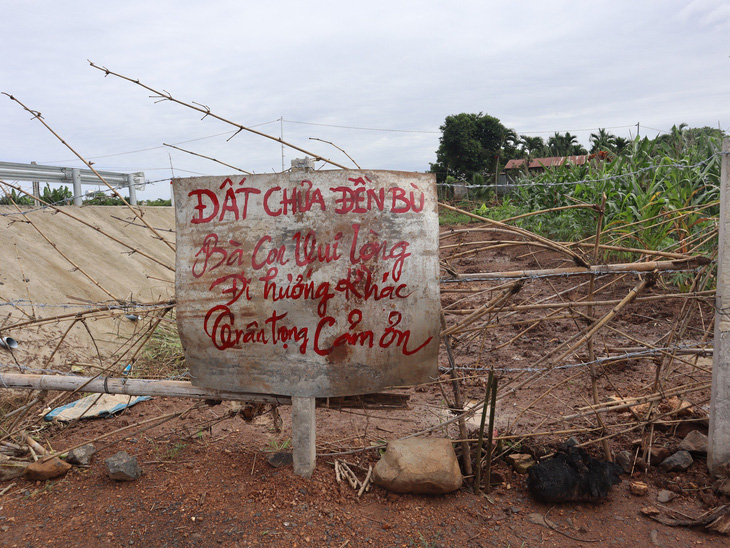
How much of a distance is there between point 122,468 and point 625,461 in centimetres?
311

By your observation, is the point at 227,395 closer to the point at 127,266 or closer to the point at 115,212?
the point at 127,266

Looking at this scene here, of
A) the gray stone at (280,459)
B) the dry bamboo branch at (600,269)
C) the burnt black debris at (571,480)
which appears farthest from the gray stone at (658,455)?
the gray stone at (280,459)

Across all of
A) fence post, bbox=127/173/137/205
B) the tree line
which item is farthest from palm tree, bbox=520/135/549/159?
fence post, bbox=127/173/137/205

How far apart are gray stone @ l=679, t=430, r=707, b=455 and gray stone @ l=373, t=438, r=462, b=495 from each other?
1.58 metres

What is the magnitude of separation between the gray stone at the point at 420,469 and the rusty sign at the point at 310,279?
42cm

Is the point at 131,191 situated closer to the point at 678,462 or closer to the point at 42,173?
the point at 42,173

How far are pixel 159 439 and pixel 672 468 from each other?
138 inches

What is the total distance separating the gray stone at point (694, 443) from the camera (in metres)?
3.32

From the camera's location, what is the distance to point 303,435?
3014 millimetres

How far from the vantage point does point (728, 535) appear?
2.71 metres

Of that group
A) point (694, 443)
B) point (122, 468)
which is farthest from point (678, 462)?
point (122, 468)

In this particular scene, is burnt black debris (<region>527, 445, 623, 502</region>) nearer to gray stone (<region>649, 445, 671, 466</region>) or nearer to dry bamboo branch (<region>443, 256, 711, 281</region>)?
gray stone (<region>649, 445, 671, 466</region>)

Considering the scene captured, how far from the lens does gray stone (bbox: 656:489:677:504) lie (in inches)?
117

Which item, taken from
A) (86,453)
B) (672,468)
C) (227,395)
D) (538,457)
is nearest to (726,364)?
(672,468)
